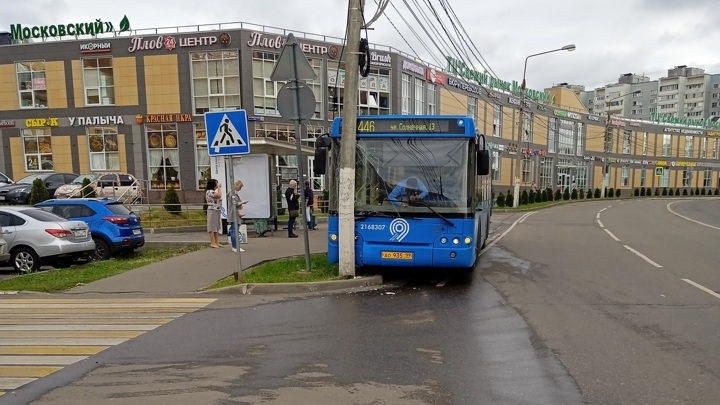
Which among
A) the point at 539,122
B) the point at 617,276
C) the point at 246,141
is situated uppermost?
the point at 539,122

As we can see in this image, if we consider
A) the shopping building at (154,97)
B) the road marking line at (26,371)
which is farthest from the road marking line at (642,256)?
the shopping building at (154,97)

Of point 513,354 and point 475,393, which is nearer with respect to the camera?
point 475,393

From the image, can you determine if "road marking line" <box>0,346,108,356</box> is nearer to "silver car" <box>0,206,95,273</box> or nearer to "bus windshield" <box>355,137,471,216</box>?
"bus windshield" <box>355,137,471,216</box>

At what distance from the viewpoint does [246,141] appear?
8297mm

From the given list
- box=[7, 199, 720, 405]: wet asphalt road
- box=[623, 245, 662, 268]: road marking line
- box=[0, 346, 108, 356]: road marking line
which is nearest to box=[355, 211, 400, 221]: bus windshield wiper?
box=[7, 199, 720, 405]: wet asphalt road

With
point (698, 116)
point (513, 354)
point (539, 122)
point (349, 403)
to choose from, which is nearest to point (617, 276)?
point (513, 354)

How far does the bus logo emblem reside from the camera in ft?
27.0

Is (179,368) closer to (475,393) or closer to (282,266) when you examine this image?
(475,393)

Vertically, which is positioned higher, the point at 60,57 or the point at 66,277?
the point at 60,57

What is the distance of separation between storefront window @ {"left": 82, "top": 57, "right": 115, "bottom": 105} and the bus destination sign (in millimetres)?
28738

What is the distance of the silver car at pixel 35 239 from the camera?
417 inches

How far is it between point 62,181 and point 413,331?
1052 inches

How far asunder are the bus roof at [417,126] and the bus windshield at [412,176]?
0.10 m

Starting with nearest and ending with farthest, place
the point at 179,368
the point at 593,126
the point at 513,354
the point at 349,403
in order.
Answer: the point at 349,403, the point at 179,368, the point at 513,354, the point at 593,126
